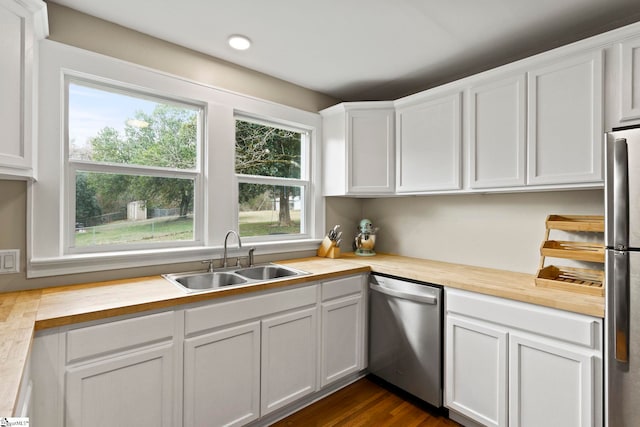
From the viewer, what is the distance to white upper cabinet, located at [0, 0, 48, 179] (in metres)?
1.32

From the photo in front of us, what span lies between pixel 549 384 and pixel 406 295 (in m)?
0.87

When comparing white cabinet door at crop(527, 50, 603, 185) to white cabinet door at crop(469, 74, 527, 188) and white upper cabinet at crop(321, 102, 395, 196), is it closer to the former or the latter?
white cabinet door at crop(469, 74, 527, 188)

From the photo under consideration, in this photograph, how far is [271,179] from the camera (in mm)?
2768

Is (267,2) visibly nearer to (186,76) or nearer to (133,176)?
(186,76)

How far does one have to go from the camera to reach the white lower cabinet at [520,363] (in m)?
1.53

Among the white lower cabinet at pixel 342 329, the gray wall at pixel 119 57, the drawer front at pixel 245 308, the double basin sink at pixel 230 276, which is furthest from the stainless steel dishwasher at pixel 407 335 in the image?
the gray wall at pixel 119 57

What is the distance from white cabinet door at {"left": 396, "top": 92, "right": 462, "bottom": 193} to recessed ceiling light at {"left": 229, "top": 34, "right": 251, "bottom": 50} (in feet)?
4.30

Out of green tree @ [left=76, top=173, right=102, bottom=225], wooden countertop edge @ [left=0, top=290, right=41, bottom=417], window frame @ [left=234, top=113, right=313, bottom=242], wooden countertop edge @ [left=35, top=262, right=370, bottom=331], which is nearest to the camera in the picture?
wooden countertop edge @ [left=0, top=290, right=41, bottom=417]

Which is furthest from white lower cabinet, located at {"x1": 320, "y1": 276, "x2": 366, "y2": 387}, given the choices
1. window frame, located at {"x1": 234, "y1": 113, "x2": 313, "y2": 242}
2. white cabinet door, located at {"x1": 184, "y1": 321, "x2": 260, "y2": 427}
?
window frame, located at {"x1": 234, "y1": 113, "x2": 313, "y2": 242}

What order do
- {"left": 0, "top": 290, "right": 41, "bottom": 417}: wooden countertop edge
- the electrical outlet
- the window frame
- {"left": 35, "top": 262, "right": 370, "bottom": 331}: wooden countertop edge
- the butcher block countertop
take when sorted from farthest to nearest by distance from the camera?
the window frame
the electrical outlet
{"left": 35, "top": 262, "right": 370, "bottom": 331}: wooden countertop edge
the butcher block countertop
{"left": 0, "top": 290, "right": 41, "bottom": 417}: wooden countertop edge

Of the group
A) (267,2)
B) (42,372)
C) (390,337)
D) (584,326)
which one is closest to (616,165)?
(584,326)

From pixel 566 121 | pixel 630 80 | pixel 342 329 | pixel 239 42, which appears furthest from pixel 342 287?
pixel 630 80

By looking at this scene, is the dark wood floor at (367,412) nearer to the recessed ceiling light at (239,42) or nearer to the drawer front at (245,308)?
the drawer front at (245,308)

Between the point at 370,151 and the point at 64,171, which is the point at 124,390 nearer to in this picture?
the point at 64,171
